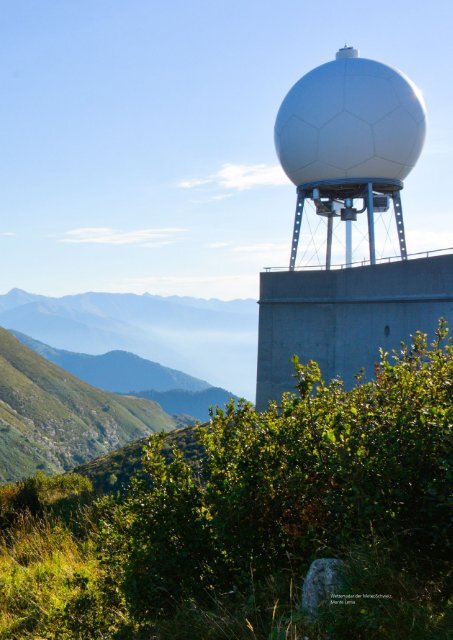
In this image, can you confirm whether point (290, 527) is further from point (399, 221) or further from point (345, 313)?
point (399, 221)

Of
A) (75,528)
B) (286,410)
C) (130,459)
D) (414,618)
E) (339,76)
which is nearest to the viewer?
(414,618)

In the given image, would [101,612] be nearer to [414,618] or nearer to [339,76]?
[414,618]

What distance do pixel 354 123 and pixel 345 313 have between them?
292 inches

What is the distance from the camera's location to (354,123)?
83.6 ft

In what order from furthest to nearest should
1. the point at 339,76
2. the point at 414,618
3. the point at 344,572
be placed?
the point at 339,76 → the point at 344,572 → the point at 414,618

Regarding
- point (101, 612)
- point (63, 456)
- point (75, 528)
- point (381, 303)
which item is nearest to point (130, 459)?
point (381, 303)

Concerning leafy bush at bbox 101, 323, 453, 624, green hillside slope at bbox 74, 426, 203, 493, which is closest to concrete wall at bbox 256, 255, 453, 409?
leafy bush at bbox 101, 323, 453, 624

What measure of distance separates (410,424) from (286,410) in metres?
1.22

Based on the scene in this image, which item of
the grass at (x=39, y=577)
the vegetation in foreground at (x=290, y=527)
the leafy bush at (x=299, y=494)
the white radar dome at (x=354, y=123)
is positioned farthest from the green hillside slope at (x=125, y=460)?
the leafy bush at (x=299, y=494)

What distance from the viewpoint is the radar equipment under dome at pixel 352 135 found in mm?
25594

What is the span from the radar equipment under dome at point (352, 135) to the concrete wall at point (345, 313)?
4.87ft

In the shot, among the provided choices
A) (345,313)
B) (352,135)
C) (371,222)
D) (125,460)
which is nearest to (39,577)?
(345,313)

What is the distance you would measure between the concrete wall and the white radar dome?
4445mm

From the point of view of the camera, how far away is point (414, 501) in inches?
230
